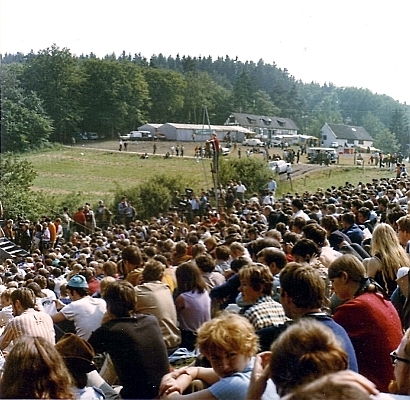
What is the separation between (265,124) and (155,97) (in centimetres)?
516

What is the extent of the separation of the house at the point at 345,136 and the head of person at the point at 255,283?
447 inches

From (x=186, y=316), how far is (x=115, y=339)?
152 cm

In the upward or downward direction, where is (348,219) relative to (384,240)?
downward

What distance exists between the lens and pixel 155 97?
36.6 ft

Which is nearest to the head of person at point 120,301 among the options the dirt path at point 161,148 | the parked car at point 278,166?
the dirt path at point 161,148

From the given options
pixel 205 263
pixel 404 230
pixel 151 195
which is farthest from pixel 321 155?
pixel 404 230

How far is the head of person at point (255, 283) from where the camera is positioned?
3498 mm

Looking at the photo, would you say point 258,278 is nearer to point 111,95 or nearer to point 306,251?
point 306,251

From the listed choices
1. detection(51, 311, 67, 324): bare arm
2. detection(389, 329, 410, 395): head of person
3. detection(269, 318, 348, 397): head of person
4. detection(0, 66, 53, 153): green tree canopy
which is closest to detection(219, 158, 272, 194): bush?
detection(0, 66, 53, 153): green tree canopy

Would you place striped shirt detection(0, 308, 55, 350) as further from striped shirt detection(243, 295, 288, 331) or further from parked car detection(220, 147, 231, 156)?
parked car detection(220, 147, 231, 156)

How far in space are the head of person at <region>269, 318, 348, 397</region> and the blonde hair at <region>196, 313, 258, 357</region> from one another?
46 cm

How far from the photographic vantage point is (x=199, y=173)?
17234 mm

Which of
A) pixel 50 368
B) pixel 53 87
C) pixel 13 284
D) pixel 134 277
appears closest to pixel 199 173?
pixel 53 87

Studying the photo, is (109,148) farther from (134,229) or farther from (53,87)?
(53,87)
